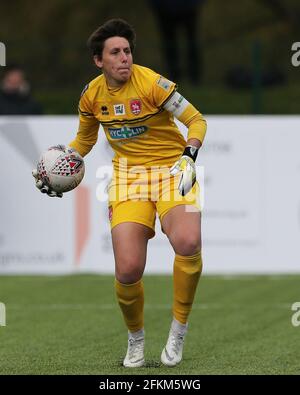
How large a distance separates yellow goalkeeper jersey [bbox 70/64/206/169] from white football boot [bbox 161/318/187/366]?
40.7 inches

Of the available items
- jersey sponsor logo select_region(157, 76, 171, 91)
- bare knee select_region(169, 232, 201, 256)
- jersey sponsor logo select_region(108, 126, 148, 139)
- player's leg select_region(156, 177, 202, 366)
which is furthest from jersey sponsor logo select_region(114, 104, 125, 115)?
bare knee select_region(169, 232, 201, 256)

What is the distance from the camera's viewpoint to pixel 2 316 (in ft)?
32.9

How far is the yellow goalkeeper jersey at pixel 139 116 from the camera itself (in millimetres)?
7652

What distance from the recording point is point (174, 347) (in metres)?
7.65

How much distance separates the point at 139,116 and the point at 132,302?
3.78ft

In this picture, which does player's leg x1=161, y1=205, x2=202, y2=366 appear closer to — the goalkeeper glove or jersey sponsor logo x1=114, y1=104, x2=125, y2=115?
the goalkeeper glove

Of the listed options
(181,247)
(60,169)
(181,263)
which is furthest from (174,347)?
(60,169)

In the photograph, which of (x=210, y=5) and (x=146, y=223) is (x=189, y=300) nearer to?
(x=146, y=223)

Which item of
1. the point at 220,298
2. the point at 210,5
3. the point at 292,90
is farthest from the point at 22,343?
the point at 210,5

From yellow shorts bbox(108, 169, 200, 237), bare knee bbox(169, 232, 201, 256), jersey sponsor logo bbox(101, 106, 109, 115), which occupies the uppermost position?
jersey sponsor logo bbox(101, 106, 109, 115)

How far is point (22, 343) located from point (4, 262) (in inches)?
187

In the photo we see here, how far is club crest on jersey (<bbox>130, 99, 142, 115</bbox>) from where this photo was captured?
25.1ft

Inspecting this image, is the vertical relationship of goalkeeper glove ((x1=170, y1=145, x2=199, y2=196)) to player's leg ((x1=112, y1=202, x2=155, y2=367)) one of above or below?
above

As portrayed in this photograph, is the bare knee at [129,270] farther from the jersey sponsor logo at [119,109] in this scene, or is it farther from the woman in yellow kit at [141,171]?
the jersey sponsor logo at [119,109]
